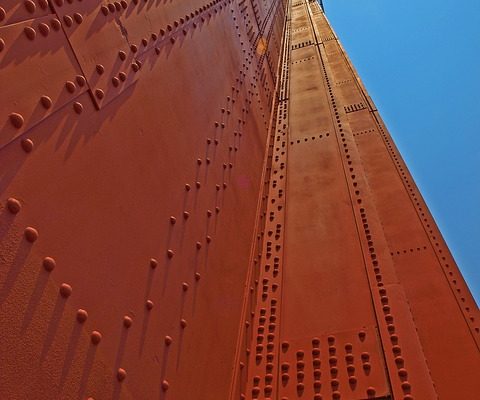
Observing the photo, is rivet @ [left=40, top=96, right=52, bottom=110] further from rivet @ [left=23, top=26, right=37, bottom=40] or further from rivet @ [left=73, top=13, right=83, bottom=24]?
rivet @ [left=73, top=13, right=83, bottom=24]

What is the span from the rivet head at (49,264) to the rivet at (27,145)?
1.36 feet

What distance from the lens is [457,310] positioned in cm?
520

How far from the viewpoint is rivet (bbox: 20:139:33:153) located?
5.63 feet

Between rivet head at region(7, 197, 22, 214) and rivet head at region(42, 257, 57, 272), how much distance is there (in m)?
0.20

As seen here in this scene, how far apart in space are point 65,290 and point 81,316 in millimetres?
117

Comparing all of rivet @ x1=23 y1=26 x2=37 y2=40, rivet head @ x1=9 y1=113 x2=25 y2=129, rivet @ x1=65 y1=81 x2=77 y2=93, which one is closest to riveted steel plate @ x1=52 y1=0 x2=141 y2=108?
rivet @ x1=65 y1=81 x2=77 y2=93

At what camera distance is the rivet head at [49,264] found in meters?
1.64

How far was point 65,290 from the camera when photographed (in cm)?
168

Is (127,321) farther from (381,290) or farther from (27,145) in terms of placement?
(381,290)

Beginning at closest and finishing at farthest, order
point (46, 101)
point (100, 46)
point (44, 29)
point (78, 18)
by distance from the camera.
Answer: point (46, 101)
point (44, 29)
point (78, 18)
point (100, 46)

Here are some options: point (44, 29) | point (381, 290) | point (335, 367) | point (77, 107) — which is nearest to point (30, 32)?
point (44, 29)

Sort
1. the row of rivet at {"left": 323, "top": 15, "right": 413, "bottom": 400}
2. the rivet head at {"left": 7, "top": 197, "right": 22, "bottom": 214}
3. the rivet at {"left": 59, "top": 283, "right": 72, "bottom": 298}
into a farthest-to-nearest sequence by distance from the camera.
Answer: the row of rivet at {"left": 323, "top": 15, "right": 413, "bottom": 400} → the rivet at {"left": 59, "top": 283, "right": 72, "bottom": 298} → the rivet head at {"left": 7, "top": 197, "right": 22, "bottom": 214}

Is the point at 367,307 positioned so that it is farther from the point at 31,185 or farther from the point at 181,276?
the point at 31,185

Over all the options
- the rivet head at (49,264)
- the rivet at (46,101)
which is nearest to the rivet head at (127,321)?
the rivet head at (49,264)
